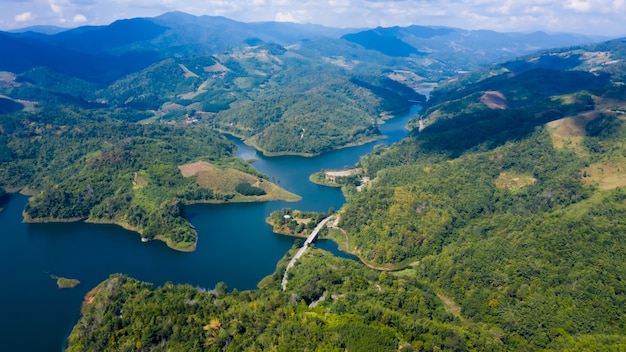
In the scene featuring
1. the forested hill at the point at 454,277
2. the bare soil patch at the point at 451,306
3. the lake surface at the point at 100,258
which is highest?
the forested hill at the point at 454,277

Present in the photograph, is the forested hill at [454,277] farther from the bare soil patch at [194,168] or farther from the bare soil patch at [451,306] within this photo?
the bare soil patch at [194,168]

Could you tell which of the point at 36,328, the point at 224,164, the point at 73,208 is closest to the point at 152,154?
the point at 224,164

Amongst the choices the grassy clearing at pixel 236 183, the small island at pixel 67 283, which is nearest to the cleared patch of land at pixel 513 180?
the grassy clearing at pixel 236 183

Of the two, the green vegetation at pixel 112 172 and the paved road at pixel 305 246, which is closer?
the paved road at pixel 305 246

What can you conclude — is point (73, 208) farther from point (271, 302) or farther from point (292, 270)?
point (271, 302)

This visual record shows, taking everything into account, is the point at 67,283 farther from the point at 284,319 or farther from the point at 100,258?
the point at 284,319

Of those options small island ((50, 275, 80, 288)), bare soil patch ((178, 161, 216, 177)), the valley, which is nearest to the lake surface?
the valley
